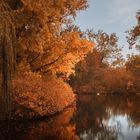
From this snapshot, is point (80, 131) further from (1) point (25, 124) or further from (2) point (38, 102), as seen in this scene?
(2) point (38, 102)

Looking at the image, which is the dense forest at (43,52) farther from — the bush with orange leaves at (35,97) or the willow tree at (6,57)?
the willow tree at (6,57)

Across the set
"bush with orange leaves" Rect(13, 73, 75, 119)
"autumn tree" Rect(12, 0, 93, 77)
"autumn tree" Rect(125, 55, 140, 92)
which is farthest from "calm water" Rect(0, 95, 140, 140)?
"autumn tree" Rect(125, 55, 140, 92)

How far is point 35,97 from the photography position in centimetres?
2202

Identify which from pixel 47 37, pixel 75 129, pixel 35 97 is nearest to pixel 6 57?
pixel 75 129

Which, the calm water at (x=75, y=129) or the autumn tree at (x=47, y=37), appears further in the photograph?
the autumn tree at (x=47, y=37)

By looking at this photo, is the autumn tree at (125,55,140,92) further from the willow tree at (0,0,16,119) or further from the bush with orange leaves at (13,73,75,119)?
the willow tree at (0,0,16,119)

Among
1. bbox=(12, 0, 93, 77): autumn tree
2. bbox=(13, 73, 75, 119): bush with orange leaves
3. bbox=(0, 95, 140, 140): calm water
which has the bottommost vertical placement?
bbox=(0, 95, 140, 140): calm water

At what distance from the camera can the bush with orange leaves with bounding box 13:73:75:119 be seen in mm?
21006

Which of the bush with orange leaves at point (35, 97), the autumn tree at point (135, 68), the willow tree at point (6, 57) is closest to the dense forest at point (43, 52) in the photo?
the bush with orange leaves at point (35, 97)

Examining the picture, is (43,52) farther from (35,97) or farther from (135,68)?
(135,68)

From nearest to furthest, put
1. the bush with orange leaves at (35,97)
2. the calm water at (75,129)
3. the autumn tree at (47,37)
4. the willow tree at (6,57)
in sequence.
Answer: the willow tree at (6,57) < the calm water at (75,129) < the bush with orange leaves at (35,97) < the autumn tree at (47,37)

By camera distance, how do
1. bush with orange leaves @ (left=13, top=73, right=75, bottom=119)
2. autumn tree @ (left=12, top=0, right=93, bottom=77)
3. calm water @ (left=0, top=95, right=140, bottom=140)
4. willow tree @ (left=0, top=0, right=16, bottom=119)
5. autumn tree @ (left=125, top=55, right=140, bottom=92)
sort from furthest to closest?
autumn tree @ (left=125, top=55, right=140, bottom=92) → autumn tree @ (left=12, top=0, right=93, bottom=77) → bush with orange leaves @ (left=13, top=73, right=75, bottom=119) → calm water @ (left=0, top=95, right=140, bottom=140) → willow tree @ (left=0, top=0, right=16, bottom=119)

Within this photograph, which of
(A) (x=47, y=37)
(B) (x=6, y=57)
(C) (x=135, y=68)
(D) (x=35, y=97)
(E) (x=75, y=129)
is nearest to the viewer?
(B) (x=6, y=57)

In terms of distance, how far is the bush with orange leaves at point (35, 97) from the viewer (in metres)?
21.0
